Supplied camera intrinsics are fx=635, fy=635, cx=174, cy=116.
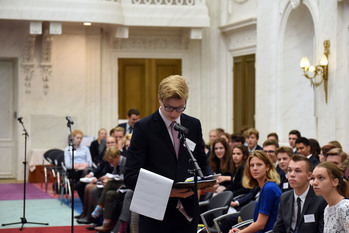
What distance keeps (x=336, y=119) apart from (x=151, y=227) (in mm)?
7446

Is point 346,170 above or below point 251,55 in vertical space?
below

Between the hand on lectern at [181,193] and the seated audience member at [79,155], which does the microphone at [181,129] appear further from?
the seated audience member at [79,155]

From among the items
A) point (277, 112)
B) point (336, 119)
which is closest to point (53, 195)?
point (277, 112)

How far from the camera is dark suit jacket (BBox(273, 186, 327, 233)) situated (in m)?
5.18

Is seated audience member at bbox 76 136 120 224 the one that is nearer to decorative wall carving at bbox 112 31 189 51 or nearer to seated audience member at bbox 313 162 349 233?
seated audience member at bbox 313 162 349 233

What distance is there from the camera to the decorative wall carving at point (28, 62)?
52.4ft

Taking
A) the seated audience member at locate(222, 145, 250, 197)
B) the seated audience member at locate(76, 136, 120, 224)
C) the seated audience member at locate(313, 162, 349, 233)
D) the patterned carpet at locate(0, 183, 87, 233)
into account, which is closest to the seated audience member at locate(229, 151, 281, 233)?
the seated audience member at locate(313, 162, 349, 233)

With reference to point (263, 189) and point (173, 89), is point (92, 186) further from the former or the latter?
point (173, 89)

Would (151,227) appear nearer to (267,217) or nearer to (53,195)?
(267,217)

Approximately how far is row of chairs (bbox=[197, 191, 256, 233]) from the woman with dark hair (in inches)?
17.9

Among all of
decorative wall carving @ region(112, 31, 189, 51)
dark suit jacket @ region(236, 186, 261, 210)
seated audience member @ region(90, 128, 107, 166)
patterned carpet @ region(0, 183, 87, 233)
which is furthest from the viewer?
decorative wall carving @ region(112, 31, 189, 51)

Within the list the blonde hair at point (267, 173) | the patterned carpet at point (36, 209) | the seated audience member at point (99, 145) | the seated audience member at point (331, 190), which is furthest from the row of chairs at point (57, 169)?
the seated audience member at point (331, 190)

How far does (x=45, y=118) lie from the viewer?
16.3 meters

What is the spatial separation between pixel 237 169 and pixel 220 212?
1.32m
